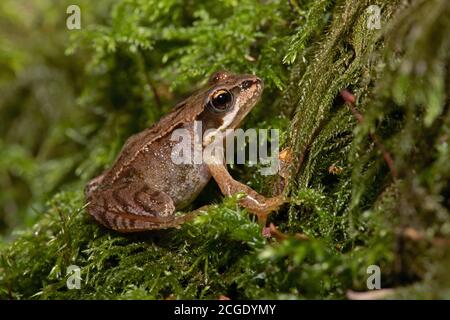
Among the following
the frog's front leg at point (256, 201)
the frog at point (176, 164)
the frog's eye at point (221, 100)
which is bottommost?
the frog's front leg at point (256, 201)

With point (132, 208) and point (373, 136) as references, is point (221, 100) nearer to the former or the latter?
point (132, 208)

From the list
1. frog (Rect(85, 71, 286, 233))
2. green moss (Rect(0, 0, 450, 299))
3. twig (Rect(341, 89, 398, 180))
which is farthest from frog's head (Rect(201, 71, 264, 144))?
twig (Rect(341, 89, 398, 180))

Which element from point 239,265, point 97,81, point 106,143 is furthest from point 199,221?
point 97,81

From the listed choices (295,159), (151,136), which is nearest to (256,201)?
(295,159)

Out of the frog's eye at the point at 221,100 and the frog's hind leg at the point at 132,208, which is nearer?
the frog's hind leg at the point at 132,208

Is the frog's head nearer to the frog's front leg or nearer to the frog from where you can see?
the frog

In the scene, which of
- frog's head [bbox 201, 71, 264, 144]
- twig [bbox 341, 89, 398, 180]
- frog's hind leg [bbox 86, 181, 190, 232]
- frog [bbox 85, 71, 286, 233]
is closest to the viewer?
twig [bbox 341, 89, 398, 180]

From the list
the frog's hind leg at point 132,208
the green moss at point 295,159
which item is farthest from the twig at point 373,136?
the frog's hind leg at point 132,208

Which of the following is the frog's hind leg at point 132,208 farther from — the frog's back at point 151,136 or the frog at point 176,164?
the frog's back at point 151,136
